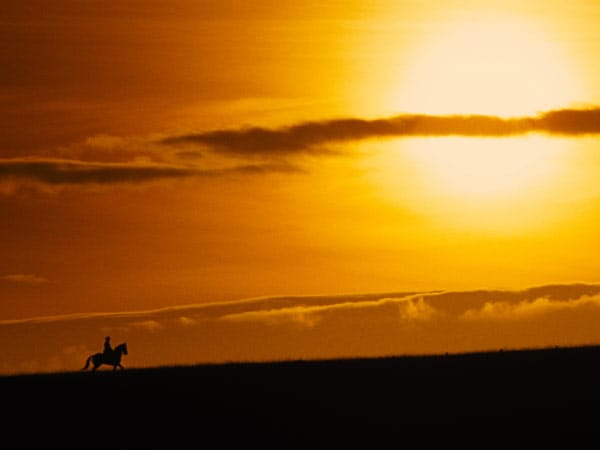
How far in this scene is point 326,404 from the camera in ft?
216

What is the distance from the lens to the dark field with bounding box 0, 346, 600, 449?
6106 centimetres

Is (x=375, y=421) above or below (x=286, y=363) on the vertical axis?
below

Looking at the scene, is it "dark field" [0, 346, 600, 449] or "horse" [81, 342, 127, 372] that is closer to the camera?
"dark field" [0, 346, 600, 449]

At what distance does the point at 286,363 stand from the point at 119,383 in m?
5.80

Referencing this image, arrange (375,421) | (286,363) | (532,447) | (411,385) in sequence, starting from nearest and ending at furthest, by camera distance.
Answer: (532,447) → (375,421) → (411,385) → (286,363)

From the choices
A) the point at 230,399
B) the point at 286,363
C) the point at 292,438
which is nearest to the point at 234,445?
the point at 292,438

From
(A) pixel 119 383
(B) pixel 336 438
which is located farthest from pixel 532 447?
(A) pixel 119 383

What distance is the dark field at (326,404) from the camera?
200 ft

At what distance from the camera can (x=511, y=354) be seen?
74312mm

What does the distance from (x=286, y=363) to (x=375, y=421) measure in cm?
1033

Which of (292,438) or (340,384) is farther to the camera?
(340,384)

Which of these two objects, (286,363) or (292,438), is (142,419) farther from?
(286,363)

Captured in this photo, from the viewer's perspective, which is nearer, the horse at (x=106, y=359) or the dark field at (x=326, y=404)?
the dark field at (x=326, y=404)

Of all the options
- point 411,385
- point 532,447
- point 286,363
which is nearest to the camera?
point 532,447
